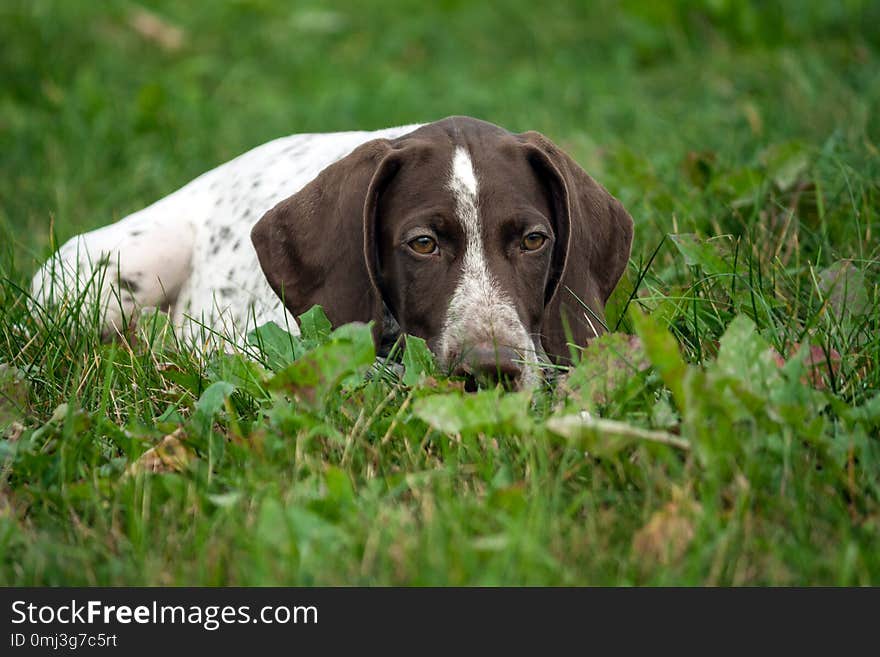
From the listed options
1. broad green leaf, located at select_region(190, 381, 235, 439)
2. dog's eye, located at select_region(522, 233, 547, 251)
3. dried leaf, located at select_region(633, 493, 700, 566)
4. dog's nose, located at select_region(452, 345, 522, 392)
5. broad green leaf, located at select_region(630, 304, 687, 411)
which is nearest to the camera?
dried leaf, located at select_region(633, 493, 700, 566)

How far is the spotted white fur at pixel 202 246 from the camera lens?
4.65 m

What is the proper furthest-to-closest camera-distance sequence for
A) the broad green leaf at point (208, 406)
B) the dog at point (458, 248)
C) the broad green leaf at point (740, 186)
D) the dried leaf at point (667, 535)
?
1. the broad green leaf at point (740, 186)
2. the dog at point (458, 248)
3. the broad green leaf at point (208, 406)
4. the dried leaf at point (667, 535)

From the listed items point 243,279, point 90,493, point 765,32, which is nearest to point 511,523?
point 90,493

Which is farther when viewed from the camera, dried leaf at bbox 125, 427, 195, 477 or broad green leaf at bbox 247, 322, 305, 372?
broad green leaf at bbox 247, 322, 305, 372

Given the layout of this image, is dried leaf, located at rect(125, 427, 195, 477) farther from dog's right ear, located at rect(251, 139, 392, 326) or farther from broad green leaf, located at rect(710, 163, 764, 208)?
broad green leaf, located at rect(710, 163, 764, 208)

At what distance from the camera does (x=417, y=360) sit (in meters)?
3.44

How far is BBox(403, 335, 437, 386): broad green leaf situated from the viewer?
3.39 m

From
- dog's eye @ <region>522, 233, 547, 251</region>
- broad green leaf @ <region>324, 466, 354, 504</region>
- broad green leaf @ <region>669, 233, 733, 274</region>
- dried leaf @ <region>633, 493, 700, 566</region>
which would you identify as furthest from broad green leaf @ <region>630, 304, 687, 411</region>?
broad green leaf @ <region>669, 233, 733, 274</region>

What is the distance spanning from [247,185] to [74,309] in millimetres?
1233

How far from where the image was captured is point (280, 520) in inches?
100

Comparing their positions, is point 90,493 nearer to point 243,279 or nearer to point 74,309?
point 74,309

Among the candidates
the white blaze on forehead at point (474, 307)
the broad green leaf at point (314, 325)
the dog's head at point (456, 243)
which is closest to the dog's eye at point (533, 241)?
the dog's head at point (456, 243)

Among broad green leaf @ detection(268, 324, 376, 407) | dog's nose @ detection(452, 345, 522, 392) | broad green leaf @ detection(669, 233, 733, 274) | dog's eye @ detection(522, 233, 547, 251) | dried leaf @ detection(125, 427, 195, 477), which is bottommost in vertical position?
dried leaf @ detection(125, 427, 195, 477)

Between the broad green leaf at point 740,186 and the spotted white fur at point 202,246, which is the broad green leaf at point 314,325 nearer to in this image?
the spotted white fur at point 202,246
